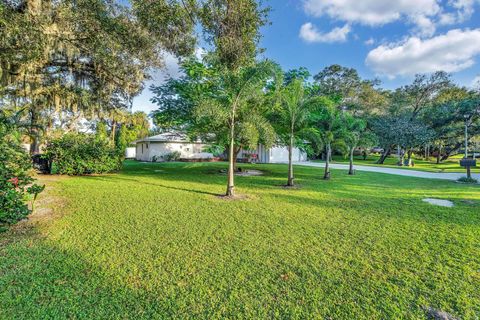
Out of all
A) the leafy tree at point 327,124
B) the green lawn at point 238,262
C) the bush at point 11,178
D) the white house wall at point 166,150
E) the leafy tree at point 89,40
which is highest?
the leafy tree at point 89,40

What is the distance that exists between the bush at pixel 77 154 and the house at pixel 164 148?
10.9m

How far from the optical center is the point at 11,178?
12.4 ft

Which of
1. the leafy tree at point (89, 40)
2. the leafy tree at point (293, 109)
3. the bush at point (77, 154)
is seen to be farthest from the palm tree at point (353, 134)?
the bush at point (77, 154)

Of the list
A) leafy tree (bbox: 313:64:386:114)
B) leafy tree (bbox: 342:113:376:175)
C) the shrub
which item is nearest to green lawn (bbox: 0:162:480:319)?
leafy tree (bbox: 342:113:376:175)

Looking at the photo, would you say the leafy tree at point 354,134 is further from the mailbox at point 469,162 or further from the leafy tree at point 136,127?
the leafy tree at point 136,127

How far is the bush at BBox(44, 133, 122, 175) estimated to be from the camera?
10352 mm

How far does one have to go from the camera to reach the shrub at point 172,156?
23.1 meters

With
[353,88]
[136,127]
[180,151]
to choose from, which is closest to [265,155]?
[180,151]

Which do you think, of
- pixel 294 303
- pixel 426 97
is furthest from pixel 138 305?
pixel 426 97

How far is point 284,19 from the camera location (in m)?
9.54

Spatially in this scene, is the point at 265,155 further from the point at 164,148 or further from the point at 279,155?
the point at 164,148

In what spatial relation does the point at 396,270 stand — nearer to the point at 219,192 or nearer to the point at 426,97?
the point at 219,192

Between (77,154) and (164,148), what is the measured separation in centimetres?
1281

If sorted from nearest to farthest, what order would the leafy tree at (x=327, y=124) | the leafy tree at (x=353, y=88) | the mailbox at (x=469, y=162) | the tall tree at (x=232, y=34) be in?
the tall tree at (x=232, y=34) < the mailbox at (x=469, y=162) < the leafy tree at (x=327, y=124) < the leafy tree at (x=353, y=88)
